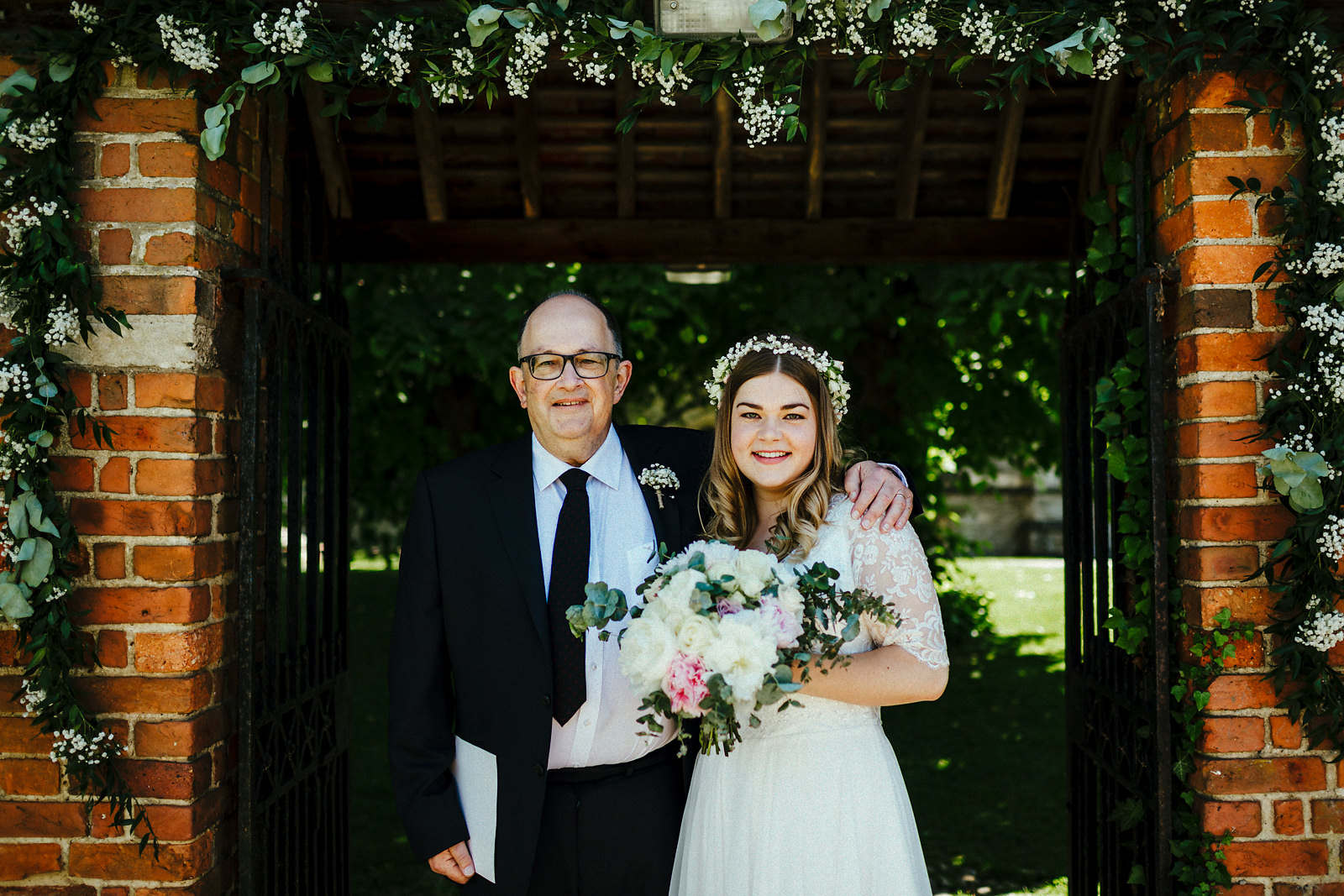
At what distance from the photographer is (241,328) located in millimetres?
2939

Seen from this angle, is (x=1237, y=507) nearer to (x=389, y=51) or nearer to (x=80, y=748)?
(x=389, y=51)

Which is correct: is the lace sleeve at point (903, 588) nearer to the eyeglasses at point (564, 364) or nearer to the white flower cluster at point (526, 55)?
the eyeglasses at point (564, 364)

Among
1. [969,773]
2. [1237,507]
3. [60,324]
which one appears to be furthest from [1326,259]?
[969,773]

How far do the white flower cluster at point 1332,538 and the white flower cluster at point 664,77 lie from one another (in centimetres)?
194

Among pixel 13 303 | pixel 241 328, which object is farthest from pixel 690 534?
pixel 13 303

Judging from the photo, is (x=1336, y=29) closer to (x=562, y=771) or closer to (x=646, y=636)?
(x=646, y=636)

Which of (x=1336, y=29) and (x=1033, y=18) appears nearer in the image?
(x=1033, y=18)

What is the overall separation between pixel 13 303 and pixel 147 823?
4.47 feet

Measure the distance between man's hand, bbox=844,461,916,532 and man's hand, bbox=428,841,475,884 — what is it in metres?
1.42

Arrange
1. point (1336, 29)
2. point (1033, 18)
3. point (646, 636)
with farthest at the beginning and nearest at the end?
point (1336, 29), point (1033, 18), point (646, 636)

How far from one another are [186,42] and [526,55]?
2.78 ft

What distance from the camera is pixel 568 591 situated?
2.77m

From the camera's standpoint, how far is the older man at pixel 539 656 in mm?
2717

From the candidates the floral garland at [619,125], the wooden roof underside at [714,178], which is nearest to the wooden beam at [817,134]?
the wooden roof underside at [714,178]
